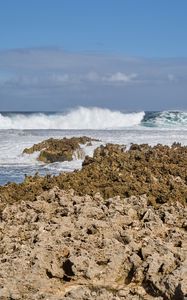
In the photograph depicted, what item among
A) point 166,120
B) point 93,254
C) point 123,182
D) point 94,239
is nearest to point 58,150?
point 123,182

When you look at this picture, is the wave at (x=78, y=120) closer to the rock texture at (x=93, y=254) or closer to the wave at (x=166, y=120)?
the wave at (x=166, y=120)

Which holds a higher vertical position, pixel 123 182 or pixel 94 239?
pixel 123 182

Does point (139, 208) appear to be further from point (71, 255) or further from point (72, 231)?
point (71, 255)

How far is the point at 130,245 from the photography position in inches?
235

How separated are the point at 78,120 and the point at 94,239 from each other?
46588 millimetres

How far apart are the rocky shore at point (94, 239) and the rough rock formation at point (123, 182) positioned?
2 centimetres

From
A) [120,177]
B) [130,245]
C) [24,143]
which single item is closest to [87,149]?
[24,143]

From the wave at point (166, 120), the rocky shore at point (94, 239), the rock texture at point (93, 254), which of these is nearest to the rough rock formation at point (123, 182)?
the rocky shore at point (94, 239)

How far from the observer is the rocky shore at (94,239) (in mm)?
5406

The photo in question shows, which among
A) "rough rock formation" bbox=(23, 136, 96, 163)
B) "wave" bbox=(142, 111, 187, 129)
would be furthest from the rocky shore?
"wave" bbox=(142, 111, 187, 129)

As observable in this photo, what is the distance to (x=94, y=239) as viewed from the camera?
6.05m

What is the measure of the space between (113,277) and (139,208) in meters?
1.70

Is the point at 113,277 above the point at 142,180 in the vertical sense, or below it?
below

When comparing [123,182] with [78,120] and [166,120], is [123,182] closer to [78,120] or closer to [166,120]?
[78,120]
